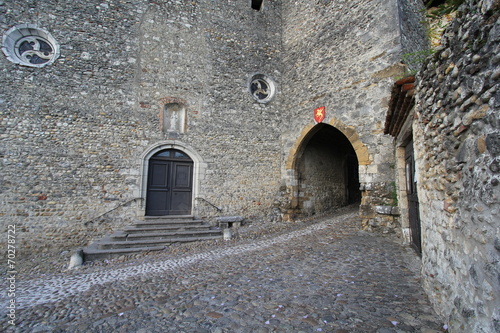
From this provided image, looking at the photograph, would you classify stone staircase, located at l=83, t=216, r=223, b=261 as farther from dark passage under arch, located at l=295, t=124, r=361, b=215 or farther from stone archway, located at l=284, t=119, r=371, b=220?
dark passage under arch, located at l=295, t=124, r=361, b=215

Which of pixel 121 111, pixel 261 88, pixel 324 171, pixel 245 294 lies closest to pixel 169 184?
pixel 121 111

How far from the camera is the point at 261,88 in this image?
9.36 metres

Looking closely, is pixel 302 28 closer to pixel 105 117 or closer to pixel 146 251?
pixel 105 117

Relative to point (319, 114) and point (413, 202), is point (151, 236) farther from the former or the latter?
point (319, 114)

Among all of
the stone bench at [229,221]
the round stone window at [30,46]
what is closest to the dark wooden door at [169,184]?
the stone bench at [229,221]

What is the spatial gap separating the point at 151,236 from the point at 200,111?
4.14 metres

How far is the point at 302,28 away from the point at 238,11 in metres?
2.45

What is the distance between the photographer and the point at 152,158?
7.62 meters

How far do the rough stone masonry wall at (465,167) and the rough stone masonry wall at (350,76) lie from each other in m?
3.94

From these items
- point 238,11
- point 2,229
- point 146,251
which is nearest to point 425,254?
point 146,251

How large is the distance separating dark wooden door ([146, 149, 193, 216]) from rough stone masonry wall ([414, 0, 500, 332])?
6.59 m

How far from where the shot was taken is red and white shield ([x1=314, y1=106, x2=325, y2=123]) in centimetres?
780

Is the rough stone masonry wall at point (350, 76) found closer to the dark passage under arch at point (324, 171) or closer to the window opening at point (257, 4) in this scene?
the dark passage under arch at point (324, 171)

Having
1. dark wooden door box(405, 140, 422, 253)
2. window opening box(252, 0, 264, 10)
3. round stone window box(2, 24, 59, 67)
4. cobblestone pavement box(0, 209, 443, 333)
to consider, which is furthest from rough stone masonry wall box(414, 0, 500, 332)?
window opening box(252, 0, 264, 10)
